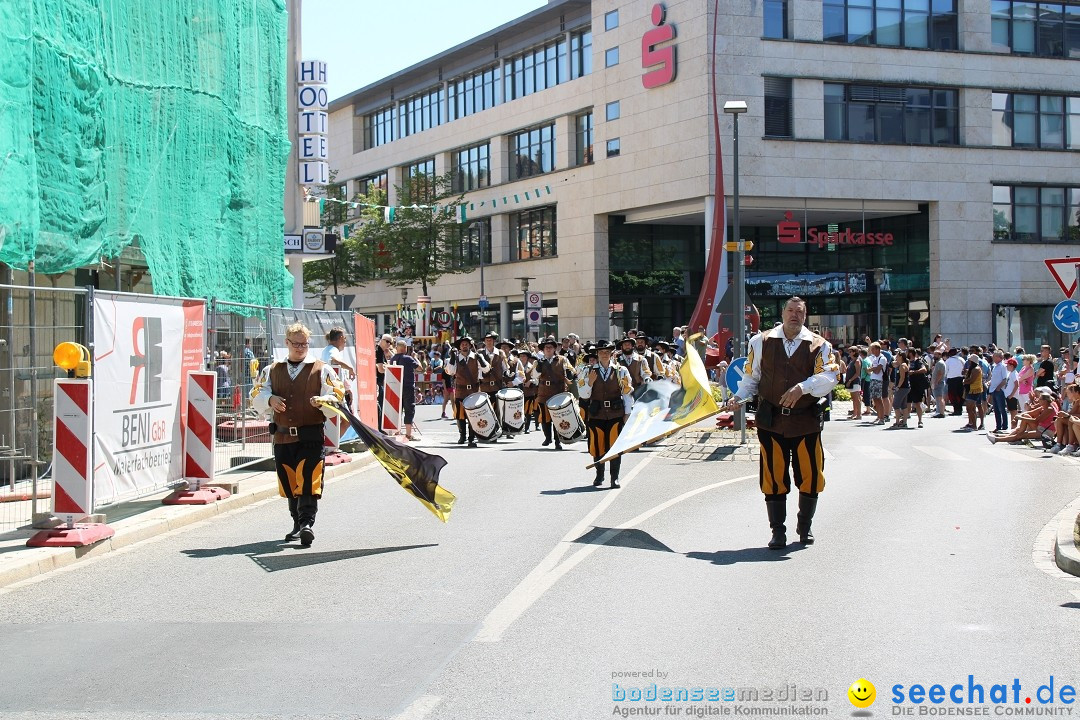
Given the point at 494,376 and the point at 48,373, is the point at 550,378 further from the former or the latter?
the point at 48,373

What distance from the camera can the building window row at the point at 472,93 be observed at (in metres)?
57.1

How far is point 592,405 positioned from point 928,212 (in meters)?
36.3

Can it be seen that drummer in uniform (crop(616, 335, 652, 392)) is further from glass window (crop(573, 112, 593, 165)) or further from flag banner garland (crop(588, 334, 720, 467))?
glass window (crop(573, 112, 593, 165))

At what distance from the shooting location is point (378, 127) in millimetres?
68188

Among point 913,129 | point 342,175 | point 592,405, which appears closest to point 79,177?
point 592,405

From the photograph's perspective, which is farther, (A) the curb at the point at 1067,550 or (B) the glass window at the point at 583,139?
(B) the glass window at the point at 583,139

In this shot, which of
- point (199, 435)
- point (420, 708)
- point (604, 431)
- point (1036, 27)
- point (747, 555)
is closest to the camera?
point (420, 708)

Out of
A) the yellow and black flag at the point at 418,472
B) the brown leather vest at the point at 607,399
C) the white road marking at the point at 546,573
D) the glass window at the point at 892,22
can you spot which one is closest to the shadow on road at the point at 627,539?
the white road marking at the point at 546,573

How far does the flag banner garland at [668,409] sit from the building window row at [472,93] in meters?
46.7

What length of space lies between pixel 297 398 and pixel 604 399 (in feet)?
17.7

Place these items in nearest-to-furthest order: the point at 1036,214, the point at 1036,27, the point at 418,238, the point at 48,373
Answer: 1. the point at 48,373
2. the point at 1036,27
3. the point at 1036,214
4. the point at 418,238

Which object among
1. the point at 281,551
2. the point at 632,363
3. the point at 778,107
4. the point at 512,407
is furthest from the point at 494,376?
the point at 778,107

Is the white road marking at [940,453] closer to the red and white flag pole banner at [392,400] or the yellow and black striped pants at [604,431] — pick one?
the yellow and black striped pants at [604,431]

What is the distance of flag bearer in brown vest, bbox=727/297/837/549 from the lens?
954 centimetres
